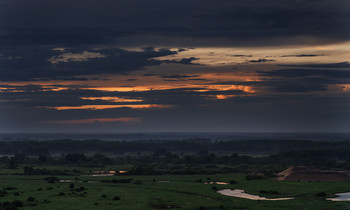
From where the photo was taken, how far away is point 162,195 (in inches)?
4567

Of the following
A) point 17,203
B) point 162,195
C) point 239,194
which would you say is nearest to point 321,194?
point 239,194

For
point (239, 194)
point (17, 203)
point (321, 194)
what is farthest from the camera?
point (239, 194)

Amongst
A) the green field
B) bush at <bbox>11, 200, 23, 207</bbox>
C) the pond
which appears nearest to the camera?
bush at <bbox>11, 200, 23, 207</bbox>

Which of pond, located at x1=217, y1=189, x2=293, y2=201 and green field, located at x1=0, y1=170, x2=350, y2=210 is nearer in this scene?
green field, located at x1=0, y1=170, x2=350, y2=210

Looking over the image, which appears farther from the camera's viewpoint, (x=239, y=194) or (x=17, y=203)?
(x=239, y=194)

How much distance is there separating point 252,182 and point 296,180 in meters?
15.3

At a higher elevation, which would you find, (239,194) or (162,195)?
(162,195)

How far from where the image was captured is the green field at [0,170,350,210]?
9975 cm

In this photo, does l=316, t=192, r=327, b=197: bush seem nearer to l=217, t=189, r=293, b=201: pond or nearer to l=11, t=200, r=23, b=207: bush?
l=217, t=189, r=293, b=201: pond

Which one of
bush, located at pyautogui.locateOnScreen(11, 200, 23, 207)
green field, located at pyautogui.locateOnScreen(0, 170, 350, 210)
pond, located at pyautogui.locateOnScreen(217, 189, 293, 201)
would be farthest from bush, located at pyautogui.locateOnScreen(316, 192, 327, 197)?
bush, located at pyautogui.locateOnScreen(11, 200, 23, 207)

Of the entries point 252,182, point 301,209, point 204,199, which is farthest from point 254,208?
point 252,182

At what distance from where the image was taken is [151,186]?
13862 centimetres

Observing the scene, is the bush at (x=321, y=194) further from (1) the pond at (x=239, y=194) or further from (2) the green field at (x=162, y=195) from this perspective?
(1) the pond at (x=239, y=194)

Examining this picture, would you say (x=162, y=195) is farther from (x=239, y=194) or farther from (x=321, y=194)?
(x=321, y=194)
